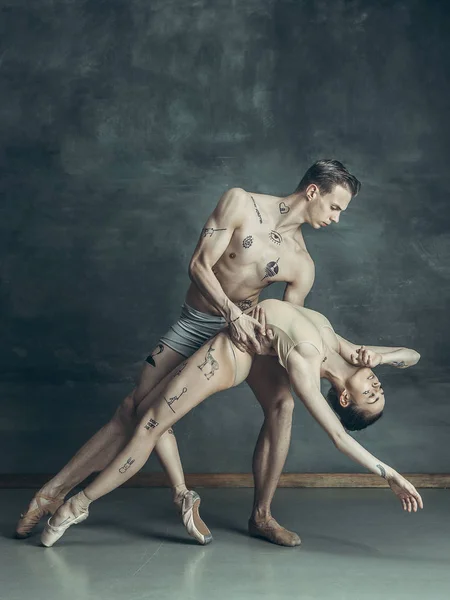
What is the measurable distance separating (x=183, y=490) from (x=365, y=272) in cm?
196

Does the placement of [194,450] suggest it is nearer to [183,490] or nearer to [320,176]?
[183,490]

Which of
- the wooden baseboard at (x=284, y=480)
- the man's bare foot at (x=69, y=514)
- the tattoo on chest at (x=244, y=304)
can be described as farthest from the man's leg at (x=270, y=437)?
the wooden baseboard at (x=284, y=480)

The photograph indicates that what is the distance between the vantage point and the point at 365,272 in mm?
6008

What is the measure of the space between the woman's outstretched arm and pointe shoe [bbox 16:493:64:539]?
4.17 feet

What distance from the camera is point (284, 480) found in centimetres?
577

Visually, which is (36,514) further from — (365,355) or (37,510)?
(365,355)

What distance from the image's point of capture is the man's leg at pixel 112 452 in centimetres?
469

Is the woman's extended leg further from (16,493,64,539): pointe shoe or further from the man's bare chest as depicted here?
the man's bare chest

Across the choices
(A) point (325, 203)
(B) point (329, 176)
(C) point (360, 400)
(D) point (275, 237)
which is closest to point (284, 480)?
(C) point (360, 400)

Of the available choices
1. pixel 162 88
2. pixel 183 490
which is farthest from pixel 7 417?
pixel 162 88

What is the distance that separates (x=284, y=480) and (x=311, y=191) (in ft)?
6.00

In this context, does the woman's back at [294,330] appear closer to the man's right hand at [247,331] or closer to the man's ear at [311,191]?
the man's right hand at [247,331]

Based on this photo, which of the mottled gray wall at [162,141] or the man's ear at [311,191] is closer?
the man's ear at [311,191]

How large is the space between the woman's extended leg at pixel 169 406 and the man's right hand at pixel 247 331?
6cm
